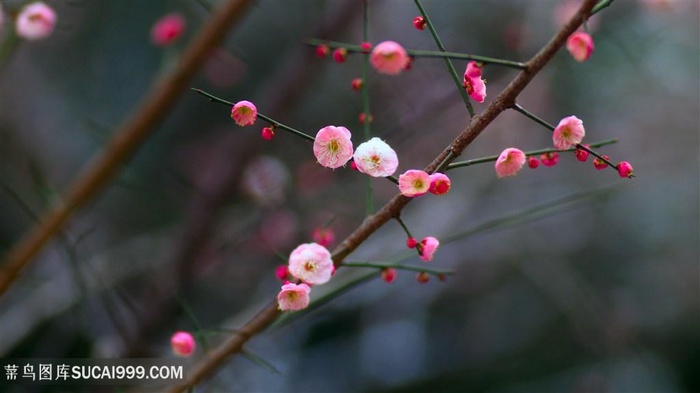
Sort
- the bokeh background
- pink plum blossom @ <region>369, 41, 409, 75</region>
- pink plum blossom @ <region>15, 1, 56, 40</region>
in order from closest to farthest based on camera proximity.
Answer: pink plum blossom @ <region>369, 41, 409, 75</region>
pink plum blossom @ <region>15, 1, 56, 40</region>
the bokeh background

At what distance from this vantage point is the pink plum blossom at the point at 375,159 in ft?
1.54

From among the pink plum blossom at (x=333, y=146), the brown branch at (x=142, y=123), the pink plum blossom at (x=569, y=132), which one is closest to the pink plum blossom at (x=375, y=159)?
the pink plum blossom at (x=333, y=146)

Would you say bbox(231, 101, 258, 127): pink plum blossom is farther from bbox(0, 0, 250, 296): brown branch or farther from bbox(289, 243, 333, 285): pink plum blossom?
bbox(0, 0, 250, 296): brown branch

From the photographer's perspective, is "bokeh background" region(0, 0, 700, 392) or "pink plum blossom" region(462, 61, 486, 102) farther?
"bokeh background" region(0, 0, 700, 392)

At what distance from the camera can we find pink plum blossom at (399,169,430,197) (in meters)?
0.46

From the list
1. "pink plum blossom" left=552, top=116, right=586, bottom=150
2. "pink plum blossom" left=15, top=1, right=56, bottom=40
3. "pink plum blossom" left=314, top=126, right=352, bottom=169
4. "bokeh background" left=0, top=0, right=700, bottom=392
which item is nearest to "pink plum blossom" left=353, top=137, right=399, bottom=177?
"pink plum blossom" left=314, top=126, right=352, bottom=169

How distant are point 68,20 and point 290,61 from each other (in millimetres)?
606

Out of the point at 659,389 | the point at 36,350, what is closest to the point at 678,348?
the point at 659,389

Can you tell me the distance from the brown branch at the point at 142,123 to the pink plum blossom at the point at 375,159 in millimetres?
435

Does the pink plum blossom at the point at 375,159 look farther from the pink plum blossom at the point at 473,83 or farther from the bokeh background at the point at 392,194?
the bokeh background at the point at 392,194

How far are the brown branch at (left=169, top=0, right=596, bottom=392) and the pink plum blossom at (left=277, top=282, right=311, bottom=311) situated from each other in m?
0.06

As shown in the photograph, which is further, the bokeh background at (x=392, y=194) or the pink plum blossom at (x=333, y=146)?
the bokeh background at (x=392, y=194)

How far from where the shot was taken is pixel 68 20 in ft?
5.15

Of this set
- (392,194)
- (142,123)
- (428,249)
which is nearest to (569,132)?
(428,249)
